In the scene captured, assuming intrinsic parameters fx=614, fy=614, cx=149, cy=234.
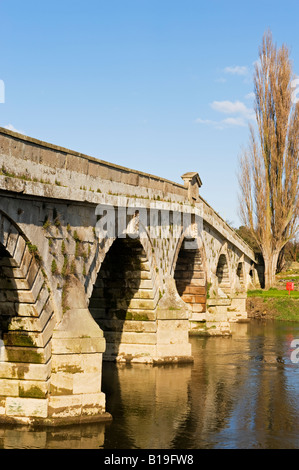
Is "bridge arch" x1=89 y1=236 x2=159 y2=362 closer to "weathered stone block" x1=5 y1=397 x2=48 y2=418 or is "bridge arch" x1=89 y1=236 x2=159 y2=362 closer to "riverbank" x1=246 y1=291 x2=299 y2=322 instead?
"weathered stone block" x1=5 y1=397 x2=48 y2=418

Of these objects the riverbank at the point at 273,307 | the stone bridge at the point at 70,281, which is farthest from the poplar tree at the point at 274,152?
the stone bridge at the point at 70,281

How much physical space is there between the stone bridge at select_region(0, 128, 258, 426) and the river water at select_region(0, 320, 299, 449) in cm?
61

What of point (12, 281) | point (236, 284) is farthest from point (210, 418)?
point (236, 284)

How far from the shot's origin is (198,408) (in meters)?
15.2

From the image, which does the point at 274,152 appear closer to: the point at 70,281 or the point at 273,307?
the point at 273,307

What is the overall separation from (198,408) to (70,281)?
481 cm

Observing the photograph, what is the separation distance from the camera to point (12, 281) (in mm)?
11938

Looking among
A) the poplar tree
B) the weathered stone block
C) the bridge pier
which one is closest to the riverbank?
the poplar tree

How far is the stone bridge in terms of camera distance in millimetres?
11883

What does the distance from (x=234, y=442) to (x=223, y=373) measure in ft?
24.5

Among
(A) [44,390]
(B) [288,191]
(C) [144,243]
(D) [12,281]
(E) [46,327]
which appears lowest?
(A) [44,390]

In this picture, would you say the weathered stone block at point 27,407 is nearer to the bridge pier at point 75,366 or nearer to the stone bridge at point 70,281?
the stone bridge at point 70,281

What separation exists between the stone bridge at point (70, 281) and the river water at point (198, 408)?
2.00 ft
